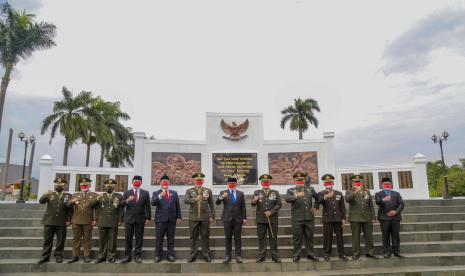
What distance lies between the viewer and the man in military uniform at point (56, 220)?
248 inches

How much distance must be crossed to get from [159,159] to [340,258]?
798 centimetres

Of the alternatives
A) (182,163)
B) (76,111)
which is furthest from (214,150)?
(76,111)

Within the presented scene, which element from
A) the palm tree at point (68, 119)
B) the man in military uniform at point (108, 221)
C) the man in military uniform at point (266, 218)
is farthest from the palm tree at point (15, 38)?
the man in military uniform at point (266, 218)

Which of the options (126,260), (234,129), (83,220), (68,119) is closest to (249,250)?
(126,260)

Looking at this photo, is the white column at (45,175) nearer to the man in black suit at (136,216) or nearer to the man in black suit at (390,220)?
the man in black suit at (136,216)

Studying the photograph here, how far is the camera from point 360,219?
21.4 feet

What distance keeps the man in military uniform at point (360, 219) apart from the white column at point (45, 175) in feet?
33.9

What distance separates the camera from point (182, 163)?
12.4 m

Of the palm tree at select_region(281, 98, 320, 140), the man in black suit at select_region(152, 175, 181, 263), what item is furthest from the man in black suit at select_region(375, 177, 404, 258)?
the palm tree at select_region(281, 98, 320, 140)

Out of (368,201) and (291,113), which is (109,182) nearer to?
(368,201)

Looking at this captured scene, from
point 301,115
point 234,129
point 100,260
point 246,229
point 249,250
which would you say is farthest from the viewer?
point 301,115

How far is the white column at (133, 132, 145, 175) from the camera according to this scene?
12070 mm

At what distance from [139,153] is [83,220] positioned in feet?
19.1

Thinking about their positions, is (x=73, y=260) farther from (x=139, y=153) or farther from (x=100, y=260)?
(x=139, y=153)
